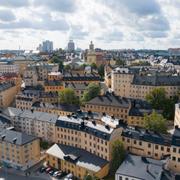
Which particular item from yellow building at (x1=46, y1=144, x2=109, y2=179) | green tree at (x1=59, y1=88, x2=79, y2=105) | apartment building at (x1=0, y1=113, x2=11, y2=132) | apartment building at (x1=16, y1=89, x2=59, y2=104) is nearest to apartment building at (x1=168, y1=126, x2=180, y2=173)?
yellow building at (x1=46, y1=144, x2=109, y2=179)

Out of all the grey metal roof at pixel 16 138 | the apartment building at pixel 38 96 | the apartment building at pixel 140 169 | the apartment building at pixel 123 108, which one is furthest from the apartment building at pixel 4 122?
the apartment building at pixel 140 169

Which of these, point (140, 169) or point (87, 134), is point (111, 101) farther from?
point (140, 169)

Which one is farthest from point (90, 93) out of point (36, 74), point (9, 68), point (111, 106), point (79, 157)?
point (9, 68)

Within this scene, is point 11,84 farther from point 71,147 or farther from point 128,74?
point 71,147

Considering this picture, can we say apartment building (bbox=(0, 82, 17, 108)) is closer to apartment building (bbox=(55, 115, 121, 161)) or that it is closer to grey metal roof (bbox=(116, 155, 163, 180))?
apartment building (bbox=(55, 115, 121, 161))

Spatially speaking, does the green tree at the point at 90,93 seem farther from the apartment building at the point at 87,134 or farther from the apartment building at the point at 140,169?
the apartment building at the point at 140,169
